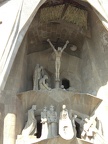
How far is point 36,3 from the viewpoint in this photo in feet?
20.5

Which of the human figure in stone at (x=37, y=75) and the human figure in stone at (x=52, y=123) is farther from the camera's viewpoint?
the human figure in stone at (x=37, y=75)

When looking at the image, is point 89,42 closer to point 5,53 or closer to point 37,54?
point 37,54

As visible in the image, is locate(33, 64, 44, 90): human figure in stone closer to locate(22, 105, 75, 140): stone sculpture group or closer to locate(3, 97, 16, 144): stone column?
locate(22, 105, 75, 140): stone sculpture group

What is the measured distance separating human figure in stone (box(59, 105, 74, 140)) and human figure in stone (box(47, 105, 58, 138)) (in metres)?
0.10

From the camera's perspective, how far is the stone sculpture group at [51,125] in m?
Result: 5.93

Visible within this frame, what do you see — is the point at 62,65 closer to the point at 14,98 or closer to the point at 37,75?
the point at 37,75

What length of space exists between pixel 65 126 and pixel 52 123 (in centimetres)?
23

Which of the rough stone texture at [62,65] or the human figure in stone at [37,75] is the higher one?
the rough stone texture at [62,65]

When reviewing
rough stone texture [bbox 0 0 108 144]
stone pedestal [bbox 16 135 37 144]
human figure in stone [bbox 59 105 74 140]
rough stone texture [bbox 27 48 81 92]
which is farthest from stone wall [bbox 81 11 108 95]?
stone pedestal [bbox 16 135 37 144]

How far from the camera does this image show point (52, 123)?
6.13 metres

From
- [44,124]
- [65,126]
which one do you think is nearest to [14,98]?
[44,124]

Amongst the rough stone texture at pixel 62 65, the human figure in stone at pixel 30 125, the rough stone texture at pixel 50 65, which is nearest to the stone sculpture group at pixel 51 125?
the human figure in stone at pixel 30 125

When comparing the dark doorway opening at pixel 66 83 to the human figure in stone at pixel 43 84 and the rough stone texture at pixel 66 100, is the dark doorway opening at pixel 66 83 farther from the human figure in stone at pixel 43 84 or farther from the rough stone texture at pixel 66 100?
the rough stone texture at pixel 66 100

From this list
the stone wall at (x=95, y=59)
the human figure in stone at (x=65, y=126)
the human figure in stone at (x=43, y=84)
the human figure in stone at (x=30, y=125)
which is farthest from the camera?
the stone wall at (x=95, y=59)
